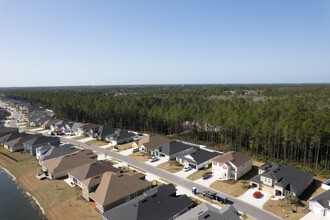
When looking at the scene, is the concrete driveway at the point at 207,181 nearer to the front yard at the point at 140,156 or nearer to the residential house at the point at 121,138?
the front yard at the point at 140,156

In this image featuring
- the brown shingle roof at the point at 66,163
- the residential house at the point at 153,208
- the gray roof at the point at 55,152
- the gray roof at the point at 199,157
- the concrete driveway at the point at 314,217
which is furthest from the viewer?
the gray roof at the point at 55,152

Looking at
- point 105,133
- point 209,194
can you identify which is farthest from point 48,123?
point 209,194

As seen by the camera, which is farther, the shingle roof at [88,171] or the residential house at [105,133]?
the residential house at [105,133]

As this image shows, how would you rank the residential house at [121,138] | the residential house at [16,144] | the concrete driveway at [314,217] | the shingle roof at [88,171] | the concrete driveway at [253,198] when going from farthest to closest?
1. the residential house at [121,138]
2. the residential house at [16,144]
3. the shingle roof at [88,171]
4. the concrete driveway at [253,198]
5. the concrete driveway at [314,217]

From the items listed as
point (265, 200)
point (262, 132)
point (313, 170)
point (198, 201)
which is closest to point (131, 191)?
point (198, 201)

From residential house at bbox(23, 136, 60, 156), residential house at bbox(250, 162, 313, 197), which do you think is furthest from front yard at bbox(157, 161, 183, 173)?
residential house at bbox(23, 136, 60, 156)

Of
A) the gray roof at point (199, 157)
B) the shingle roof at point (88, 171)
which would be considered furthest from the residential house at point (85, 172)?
the gray roof at point (199, 157)

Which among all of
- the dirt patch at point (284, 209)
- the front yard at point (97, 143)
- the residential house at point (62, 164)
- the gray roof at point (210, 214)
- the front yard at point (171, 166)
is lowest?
the front yard at point (97, 143)

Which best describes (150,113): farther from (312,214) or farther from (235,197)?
(312,214)
